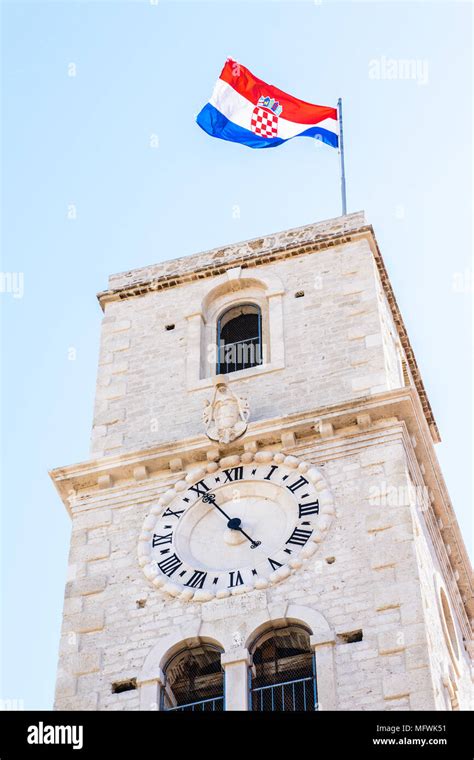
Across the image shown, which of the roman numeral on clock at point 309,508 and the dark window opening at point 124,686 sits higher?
the roman numeral on clock at point 309,508

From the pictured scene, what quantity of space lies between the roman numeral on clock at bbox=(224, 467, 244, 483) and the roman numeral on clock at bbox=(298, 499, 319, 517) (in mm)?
1279

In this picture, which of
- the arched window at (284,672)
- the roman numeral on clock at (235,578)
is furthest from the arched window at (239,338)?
the arched window at (284,672)

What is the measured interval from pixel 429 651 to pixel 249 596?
275 cm

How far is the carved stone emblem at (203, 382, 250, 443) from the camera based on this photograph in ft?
85.0

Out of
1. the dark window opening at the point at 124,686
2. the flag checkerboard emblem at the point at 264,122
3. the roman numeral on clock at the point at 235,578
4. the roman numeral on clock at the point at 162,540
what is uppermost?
the flag checkerboard emblem at the point at 264,122

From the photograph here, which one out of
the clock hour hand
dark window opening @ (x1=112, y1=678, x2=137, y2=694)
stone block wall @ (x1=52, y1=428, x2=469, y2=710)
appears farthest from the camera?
the clock hour hand

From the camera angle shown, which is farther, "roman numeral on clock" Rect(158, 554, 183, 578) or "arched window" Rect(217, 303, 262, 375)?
"arched window" Rect(217, 303, 262, 375)

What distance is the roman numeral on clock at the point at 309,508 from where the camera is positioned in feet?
80.4

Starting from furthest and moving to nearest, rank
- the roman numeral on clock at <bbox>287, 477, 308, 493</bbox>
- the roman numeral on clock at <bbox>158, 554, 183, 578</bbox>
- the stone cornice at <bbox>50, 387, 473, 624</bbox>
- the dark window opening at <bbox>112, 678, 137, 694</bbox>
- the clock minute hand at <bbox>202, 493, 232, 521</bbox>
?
the stone cornice at <bbox>50, 387, 473, 624</bbox>
the clock minute hand at <bbox>202, 493, 232, 521</bbox>
the roman numeral on clock at <bbox>287, 477, 308, 493</bbox>
the roman numeral on clock at <bbox>158, 554, 183, 578</bbox>
the dark window opening at <bbox>112, 678, 137, 694</bbox>

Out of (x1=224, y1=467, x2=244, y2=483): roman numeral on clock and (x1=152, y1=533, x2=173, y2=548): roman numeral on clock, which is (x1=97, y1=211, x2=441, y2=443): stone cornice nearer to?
(x1=224, y1=467, x2=244, y2=483): roman numeral on clock

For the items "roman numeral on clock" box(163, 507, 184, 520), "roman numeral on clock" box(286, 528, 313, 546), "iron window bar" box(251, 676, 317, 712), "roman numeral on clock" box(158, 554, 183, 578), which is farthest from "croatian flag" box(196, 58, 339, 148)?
"iron window bar" box(251, 676, 317, 712)

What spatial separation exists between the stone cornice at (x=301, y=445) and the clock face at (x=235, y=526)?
31 centimetres

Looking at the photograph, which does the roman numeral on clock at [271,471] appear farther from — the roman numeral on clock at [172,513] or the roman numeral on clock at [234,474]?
the roman numeral on clock at [172,513]
